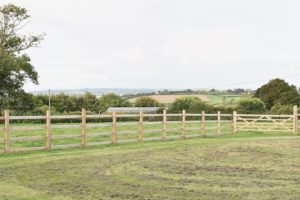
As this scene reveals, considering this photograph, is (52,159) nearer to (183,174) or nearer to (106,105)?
(183,174)

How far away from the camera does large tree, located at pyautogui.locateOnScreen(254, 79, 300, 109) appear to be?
74.4 metres

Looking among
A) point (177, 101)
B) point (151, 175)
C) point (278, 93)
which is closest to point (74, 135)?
point (151, 175)

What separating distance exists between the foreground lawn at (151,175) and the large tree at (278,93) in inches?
2377

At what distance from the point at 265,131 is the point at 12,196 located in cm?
2297

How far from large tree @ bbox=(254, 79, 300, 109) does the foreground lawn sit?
6037 centimetres

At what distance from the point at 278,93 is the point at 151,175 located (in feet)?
223

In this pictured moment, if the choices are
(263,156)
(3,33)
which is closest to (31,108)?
(3,33)

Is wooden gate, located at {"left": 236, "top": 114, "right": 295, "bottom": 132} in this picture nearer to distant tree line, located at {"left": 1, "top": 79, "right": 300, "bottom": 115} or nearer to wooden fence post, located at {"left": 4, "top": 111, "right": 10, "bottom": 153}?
wooden fence post, located at {"left": 4, "top": 111, "right": 10, "bottom": 153}

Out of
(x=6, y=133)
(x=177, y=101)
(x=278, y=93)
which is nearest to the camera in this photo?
(x=6, y=133)

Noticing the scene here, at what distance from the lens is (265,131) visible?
96.1 feet

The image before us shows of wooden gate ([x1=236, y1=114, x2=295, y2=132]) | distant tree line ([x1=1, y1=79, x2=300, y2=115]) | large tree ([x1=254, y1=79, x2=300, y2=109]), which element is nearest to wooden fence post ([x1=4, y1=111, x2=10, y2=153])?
wooden gate ([x1=236, y1=114, x2=295, y2=132])

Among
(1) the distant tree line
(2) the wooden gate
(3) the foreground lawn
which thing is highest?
(1) the distant tree line

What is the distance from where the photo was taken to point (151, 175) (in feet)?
35.9

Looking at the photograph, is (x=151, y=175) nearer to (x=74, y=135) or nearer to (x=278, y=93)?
(x=74, y=135)
